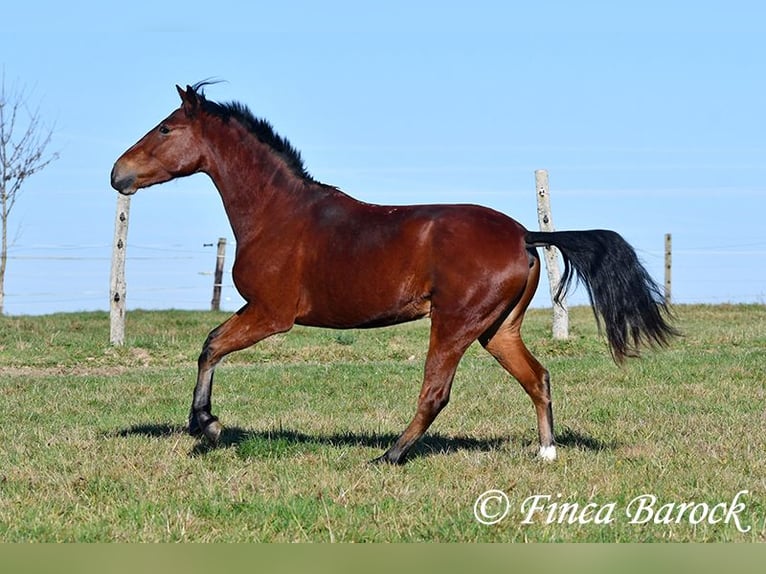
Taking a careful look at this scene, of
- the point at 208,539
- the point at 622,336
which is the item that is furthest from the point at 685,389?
the point at 208,539

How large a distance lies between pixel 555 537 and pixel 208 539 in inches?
73.3

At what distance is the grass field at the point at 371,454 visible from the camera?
5.82m

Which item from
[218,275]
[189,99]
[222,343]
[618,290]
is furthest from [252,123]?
[218,275]

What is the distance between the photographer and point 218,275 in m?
29.3

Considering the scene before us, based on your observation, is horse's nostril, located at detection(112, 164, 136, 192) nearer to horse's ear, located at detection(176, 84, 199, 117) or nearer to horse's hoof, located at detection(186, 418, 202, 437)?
horse's ear, located at detection(176, 84, 199, 117)

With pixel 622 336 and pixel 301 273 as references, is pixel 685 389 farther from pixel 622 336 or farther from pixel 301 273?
pixel 301 273

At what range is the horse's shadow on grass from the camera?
8078mm

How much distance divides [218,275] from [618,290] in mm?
22322

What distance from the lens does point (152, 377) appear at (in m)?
14.6

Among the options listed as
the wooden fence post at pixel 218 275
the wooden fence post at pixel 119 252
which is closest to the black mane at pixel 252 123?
the wooden fence post at pixel 119 252

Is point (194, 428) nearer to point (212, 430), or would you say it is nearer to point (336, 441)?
point (212, 430)

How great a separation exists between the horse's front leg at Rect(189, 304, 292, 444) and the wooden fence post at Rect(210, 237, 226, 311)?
21189 mm

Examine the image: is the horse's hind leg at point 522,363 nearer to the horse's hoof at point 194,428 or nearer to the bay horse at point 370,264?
the bay horse at point 370,264

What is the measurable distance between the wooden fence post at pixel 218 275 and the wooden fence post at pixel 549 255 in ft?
38.2
